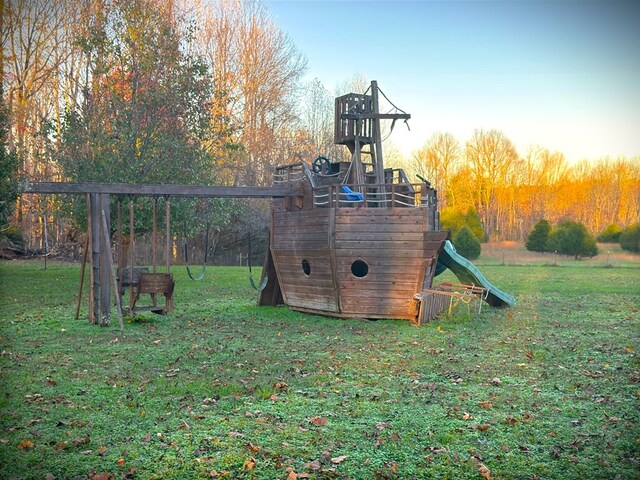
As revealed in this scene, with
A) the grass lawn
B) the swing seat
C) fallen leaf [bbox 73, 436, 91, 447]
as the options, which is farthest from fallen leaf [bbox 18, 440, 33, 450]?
the swing seat

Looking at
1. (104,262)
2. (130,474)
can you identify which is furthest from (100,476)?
(104,262)

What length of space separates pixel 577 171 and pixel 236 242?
30815 mm

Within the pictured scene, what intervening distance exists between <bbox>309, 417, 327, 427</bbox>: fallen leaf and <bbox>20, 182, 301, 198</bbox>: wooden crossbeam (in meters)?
9.72

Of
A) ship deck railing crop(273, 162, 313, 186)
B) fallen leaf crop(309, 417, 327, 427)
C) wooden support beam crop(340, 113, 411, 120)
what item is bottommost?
fallen leaf crop(309, 417, 327, 427)

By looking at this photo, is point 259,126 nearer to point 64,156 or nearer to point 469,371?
point 64,156

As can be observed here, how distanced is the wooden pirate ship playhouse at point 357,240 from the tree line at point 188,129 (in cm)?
494

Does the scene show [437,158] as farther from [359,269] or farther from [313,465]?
[313,465]

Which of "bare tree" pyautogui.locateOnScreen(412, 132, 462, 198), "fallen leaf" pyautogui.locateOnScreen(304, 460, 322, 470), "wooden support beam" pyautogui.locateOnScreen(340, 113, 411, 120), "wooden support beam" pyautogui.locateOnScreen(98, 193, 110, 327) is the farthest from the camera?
"bare tree" pyautogui.locateOnScreen(412, 132, 462, 198)

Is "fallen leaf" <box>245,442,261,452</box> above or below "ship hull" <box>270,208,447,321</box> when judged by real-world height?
below

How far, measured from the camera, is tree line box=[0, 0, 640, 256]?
23.5 m

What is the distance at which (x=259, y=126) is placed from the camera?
4659 cm

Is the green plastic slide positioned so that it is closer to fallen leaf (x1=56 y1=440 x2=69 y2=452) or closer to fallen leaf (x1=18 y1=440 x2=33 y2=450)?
fallen leaf (x1=56 y1=440 x2=69 y2=452)

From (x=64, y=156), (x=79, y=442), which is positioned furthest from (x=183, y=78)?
(x=79, y=442)

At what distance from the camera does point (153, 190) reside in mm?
Result: 16562
